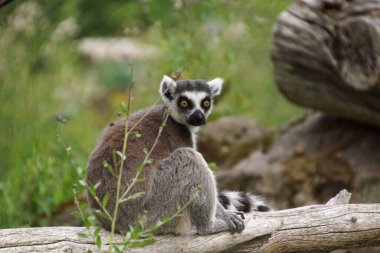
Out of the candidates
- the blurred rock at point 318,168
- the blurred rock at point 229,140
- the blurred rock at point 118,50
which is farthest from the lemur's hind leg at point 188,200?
the blurred rock at point 118,50

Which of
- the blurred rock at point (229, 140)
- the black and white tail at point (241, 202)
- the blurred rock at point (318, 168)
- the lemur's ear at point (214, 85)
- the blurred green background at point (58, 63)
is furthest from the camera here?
the blurred rock at point (229, 140)

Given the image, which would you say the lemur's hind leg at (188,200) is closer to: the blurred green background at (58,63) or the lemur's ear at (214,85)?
the lemur's ear at (214,85)

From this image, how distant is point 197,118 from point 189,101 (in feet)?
0.47

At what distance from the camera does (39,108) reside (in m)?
6.67

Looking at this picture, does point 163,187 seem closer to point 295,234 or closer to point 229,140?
point 295,234

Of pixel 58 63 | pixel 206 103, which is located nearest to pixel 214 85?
pixel 206 103

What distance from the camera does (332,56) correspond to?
17.7ft

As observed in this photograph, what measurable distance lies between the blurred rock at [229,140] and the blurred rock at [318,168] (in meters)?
0.23

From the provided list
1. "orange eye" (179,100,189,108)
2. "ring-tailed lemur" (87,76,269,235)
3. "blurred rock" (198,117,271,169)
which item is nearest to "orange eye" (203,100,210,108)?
"orange eye" (179,100,189,108)

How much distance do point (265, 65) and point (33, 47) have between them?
4.09 metres

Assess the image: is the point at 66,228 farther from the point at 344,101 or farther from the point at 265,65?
the point at 265,65

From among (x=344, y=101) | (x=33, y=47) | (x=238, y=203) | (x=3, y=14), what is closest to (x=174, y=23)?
(x=33, y=47)

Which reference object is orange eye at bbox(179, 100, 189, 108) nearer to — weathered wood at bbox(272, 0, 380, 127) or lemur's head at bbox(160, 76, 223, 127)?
lemur's head at bbox(160, 76, 223, 127)

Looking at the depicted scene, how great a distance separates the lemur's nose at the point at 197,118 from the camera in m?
4.54
